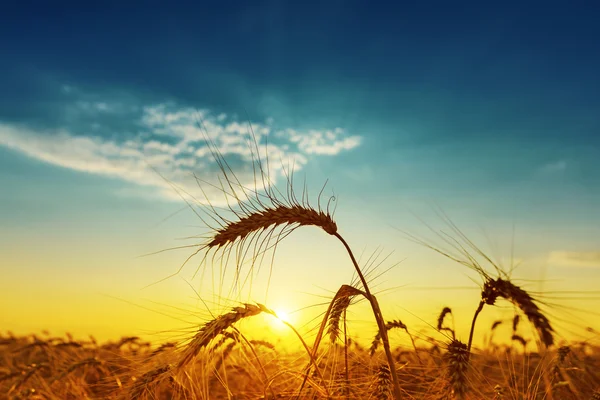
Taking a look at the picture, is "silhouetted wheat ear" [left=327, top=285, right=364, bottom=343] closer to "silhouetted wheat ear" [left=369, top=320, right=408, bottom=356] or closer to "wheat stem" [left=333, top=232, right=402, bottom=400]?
"wheat stem" [left=333, top=232, right=402, bottom=400]

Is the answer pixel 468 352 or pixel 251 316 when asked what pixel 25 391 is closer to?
pixel 251 316

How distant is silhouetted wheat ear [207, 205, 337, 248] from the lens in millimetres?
3957

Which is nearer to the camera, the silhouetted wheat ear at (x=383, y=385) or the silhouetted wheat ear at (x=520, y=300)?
the silhouetted wheat ear at (x=520, y=300)

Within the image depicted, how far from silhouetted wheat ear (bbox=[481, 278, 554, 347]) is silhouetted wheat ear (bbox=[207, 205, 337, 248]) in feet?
3.63

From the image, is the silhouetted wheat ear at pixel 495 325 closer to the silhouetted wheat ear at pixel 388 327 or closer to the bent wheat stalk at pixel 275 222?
the silhouetted wheat ear at pixel 388 327

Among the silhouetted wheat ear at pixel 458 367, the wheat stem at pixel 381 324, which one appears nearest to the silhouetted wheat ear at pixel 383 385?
the wheat stem at pixel 381 324

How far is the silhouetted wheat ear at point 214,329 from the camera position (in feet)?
12.6

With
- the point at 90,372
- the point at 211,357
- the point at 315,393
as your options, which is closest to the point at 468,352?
the point at 315,393

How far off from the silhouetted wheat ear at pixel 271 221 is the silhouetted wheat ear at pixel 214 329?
52 centimetres

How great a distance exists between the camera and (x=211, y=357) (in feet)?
14.8

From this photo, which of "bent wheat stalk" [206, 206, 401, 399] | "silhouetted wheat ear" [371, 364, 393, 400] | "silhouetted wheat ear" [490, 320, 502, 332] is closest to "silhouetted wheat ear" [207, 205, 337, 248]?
"bent wheat stalk" [206, 206, 401, 399]

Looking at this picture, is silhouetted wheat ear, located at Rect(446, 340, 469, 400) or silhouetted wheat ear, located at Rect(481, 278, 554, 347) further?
silhouetted wheat ear, located at Rect(446, 340, 469, 400)

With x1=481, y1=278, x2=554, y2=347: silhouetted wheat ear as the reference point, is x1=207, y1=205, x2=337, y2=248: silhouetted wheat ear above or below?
above

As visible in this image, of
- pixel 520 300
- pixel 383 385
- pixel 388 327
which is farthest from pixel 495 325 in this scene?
pixel 520 300
